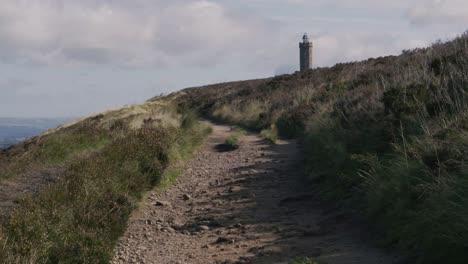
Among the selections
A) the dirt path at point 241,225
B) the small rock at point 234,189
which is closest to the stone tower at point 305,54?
the dirt path at point 241,225

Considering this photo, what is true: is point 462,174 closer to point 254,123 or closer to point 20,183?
point 20,183

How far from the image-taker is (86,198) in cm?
706

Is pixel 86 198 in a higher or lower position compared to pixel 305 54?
lower

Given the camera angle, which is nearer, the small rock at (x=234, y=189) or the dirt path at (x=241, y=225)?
the dirt path at (x=241, y=225)

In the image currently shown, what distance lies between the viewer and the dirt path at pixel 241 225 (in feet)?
20.2

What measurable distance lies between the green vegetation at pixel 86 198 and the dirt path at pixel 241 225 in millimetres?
378

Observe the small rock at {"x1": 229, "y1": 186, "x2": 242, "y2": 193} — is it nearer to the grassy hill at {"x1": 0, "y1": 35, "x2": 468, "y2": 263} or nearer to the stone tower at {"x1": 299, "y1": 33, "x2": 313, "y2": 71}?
the grassy hill at {"x1": 0, "y1": 35, "x2": 468, "y2": 263}

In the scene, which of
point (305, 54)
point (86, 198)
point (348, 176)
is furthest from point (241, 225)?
point (305, 54)

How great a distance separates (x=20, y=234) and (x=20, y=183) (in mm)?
3963

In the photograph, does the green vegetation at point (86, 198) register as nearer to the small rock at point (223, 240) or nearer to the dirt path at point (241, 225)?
the dirt path at point (241, 225)

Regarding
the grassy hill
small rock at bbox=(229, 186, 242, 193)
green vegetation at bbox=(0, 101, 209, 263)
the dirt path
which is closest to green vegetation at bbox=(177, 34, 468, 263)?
the grassy hill

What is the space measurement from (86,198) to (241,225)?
2.13 m

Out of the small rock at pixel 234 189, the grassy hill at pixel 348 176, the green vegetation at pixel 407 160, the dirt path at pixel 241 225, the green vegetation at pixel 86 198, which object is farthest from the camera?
the small rock at pixel 234 189

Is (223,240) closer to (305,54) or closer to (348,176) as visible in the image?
(348,176)
